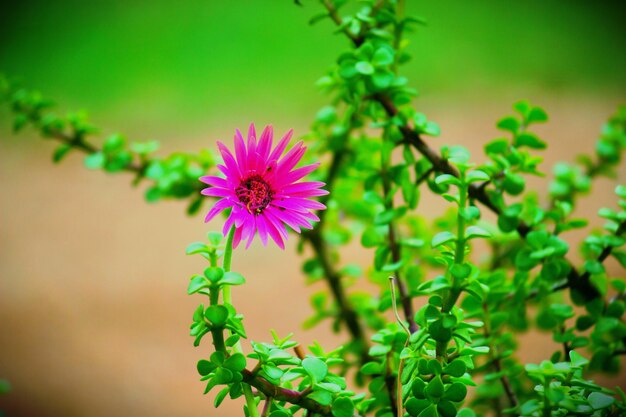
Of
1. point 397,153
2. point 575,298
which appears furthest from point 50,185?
point 575,298

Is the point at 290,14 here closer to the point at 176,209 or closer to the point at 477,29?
the point at 477,29

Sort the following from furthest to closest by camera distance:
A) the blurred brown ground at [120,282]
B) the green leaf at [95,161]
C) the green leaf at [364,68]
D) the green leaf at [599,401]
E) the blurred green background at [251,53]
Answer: the blurred green background at [251,53]
the blurred brown ground at [120,282]
the green leaf at [95,161]
the green leaf at [364,68]
the green leaf at [599,401]

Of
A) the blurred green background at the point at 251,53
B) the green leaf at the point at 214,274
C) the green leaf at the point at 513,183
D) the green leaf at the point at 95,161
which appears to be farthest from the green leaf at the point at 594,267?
the blurred green background at the point at 251,53

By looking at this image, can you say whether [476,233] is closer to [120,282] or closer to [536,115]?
[536,115]

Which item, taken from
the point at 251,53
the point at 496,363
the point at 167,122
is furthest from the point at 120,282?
the point at 496,363

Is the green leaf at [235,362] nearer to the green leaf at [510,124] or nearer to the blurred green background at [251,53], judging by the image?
the green leaf at [510,124]

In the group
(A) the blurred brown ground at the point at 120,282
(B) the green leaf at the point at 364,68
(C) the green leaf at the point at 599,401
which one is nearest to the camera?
(C) the green leaf at the point at 599,401
